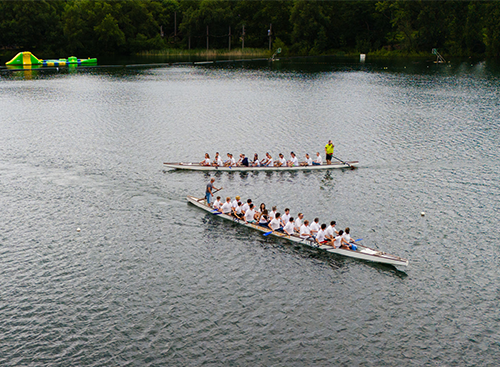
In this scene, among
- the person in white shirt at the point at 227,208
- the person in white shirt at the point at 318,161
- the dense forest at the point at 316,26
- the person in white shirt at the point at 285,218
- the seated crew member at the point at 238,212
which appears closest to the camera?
the person in white shirt at the point at 285,218

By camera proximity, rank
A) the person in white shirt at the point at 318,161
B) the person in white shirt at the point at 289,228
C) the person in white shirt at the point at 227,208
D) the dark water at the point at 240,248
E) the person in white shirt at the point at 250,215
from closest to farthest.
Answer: the dark water at the point at 240,248 < the person in white shirt at the point at 289,228 < the person in white shirt at the point at 250,215 < the person in white shirt at the point at 227,208 < the person in white shirt at the point at 318,161

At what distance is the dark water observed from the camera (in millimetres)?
25328

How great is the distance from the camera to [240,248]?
3544 centimetres

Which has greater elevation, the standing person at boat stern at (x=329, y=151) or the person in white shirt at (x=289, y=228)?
the standing person at boat stern at (x=329, y=151)

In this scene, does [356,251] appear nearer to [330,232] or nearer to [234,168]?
[330,232]

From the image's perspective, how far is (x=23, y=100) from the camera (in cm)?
9250

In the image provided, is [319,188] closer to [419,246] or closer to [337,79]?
[419,246]

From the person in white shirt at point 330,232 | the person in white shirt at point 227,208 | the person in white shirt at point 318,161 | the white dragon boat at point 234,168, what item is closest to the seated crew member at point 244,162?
the white dragon boat at point 234,168

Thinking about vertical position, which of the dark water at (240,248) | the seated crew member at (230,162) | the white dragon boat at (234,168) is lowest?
the dark water at (240,248)

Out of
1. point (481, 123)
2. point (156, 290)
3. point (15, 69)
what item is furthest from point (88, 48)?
point (156, 290)

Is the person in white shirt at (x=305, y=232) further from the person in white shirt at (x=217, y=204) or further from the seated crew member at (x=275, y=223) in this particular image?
the person in white shirt at (x=217, y=204)

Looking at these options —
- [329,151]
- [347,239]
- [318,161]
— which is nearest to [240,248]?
[347,239]

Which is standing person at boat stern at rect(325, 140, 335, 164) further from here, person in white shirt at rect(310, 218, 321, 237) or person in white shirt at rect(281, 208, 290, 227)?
person in white shirt at rect(310, 218, 321, 237)

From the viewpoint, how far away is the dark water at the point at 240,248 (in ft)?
83.1
